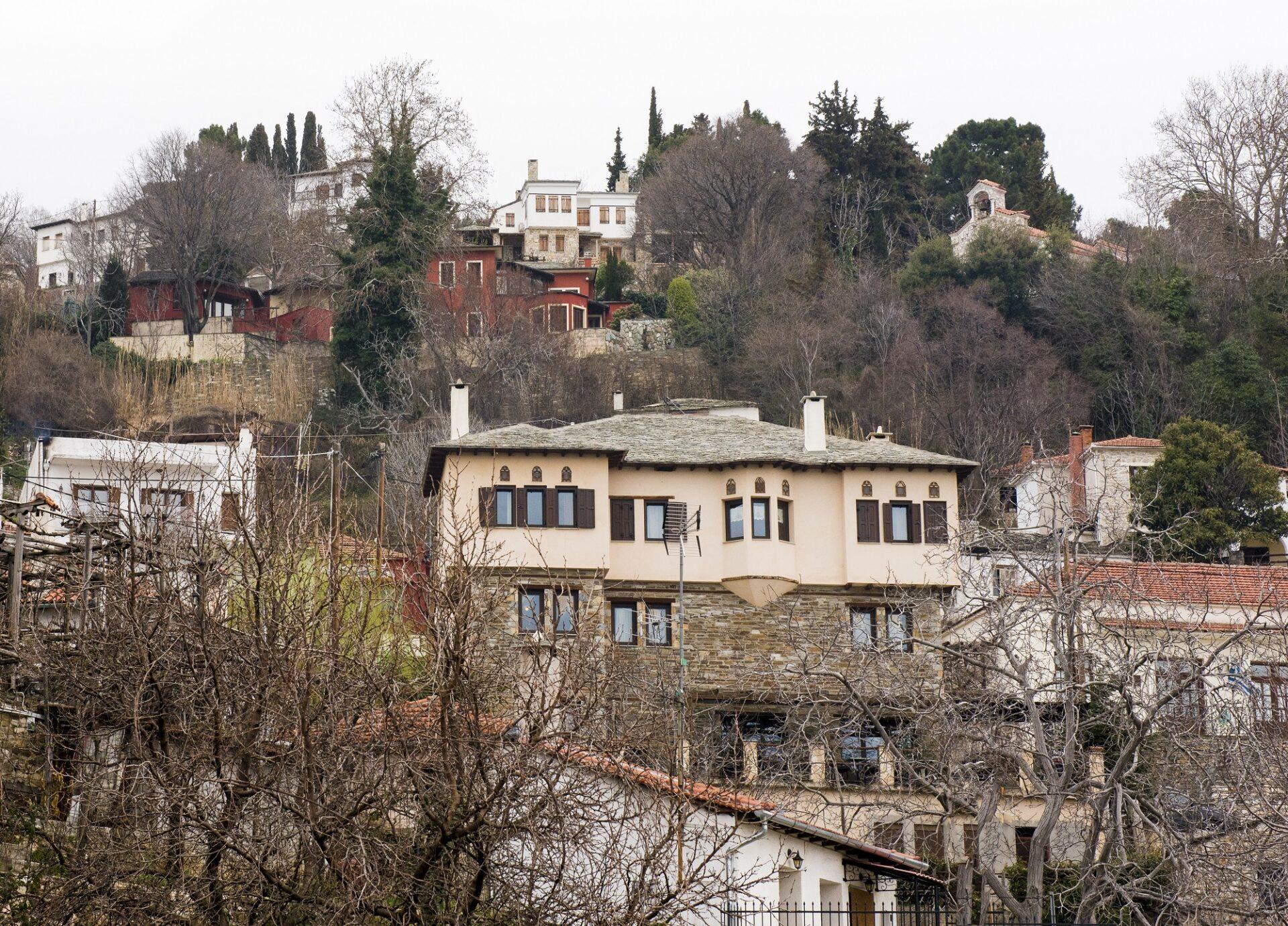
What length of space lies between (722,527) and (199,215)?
42554 mm

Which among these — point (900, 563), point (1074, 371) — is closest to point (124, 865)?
point (900, 563)

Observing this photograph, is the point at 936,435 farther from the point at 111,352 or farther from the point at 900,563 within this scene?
the point at 111,352

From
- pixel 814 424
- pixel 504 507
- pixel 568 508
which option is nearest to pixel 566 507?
pixel 568 508

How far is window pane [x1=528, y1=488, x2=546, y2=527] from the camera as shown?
38.8m

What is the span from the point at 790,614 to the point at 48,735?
22120 mm

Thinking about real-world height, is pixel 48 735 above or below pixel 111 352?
below

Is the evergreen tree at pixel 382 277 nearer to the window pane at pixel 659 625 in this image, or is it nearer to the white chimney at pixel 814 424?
the white chimney at pixel 814 424

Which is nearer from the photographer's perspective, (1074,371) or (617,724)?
(617,724)

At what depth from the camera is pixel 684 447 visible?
41.2 metres

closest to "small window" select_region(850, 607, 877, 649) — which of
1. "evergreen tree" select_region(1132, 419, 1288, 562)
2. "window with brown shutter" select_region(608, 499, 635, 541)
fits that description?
"window with brown shutter" select_region(608, 499, 635, 541)

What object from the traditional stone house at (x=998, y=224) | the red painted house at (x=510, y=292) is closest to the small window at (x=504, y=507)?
the red painted house at (x=510, y=292)

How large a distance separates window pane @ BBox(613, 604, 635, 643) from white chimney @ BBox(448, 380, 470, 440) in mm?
5290

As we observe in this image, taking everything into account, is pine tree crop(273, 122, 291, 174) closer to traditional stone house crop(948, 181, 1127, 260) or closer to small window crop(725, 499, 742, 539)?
traditional stone house crop(948, 181, 1127, 260)

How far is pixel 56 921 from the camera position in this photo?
1449cm
